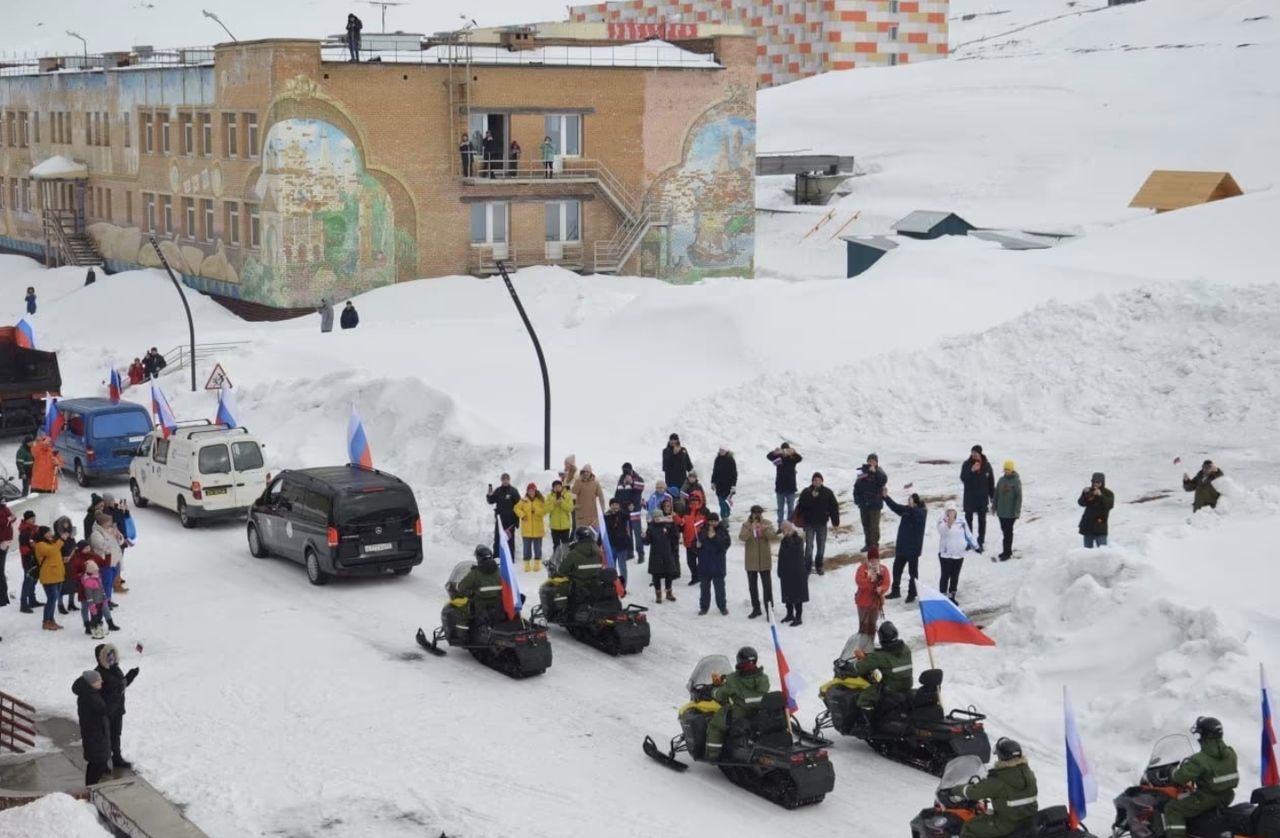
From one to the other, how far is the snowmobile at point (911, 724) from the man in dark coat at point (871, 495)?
5742mm

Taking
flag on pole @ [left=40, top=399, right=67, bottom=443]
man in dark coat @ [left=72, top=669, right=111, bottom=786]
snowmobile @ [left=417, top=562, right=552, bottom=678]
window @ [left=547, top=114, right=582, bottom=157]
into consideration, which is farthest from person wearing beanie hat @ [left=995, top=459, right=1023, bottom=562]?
window @ [left=547, top=114, right=582, bottom=157]

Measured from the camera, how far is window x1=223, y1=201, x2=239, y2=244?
5256 centimetres

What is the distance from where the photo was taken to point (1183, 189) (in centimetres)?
5669

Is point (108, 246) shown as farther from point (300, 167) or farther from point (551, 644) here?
point (551, 644)

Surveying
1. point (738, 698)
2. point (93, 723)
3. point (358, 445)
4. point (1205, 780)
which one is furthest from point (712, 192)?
point (1205, 780)

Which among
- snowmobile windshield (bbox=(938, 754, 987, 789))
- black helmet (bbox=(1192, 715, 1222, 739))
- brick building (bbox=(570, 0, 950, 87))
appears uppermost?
brick building (bbox=(570, 0, 950, 87))

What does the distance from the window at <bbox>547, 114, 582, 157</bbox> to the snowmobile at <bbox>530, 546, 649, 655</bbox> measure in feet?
114

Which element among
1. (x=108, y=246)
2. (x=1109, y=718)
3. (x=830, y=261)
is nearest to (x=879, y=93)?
(x=830, y=261)

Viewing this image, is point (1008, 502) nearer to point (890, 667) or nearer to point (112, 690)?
point (890, 667)

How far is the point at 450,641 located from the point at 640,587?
409cm

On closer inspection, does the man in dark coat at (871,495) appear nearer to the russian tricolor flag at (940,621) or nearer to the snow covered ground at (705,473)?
the snow covered ground at (705,473)

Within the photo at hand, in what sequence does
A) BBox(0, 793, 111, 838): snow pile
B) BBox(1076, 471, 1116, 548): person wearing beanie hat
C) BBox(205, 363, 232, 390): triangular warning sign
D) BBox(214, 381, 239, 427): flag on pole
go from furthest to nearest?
BBox(205, 363, 232, 390): triangular warning sign
BBox(214, 381, 239, 427): flag on pole
BBox(1076, 471, 1116, 548): person wearing beanie hat
BBox(0, 793, 111, 838): snow pile

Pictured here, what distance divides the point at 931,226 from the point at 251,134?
20.5 metres

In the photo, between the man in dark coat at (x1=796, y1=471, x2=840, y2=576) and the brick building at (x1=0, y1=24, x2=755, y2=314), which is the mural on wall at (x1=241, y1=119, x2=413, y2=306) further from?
the man in dark coat at (x1=796, y1=471, x2=840, y2=576)
